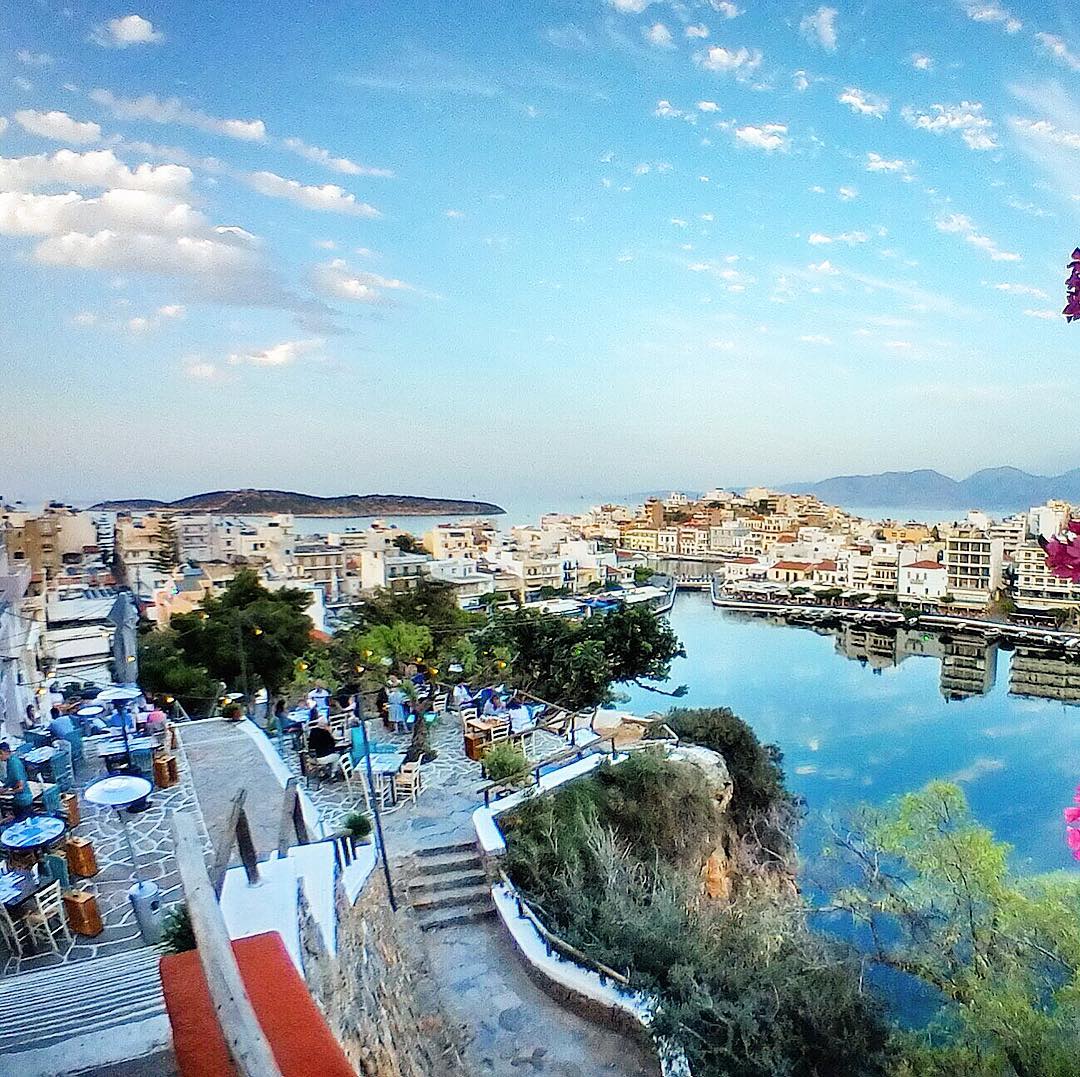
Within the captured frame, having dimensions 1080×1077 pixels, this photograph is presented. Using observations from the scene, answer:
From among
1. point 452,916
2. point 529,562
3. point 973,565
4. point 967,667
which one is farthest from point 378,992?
point 973,565

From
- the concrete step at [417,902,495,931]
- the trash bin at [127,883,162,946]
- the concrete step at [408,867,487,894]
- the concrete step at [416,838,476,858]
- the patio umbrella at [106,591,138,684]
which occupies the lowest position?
the concrete step at [417,902,495,931]

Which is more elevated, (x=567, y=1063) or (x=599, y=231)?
(x=599, y=231)

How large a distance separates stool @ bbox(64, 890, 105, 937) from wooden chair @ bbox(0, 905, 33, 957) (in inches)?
4.9

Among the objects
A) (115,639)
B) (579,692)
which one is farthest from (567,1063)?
(579,692)

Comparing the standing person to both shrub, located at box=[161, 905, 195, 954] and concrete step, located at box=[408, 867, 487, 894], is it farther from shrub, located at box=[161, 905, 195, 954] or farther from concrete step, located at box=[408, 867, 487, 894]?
concrete step, located at box=[408, 867, 487, 894]

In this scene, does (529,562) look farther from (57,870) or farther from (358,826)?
(57,870)

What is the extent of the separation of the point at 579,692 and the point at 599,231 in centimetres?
536

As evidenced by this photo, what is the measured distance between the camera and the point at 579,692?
871cm

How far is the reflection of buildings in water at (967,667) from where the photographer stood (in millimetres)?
18969

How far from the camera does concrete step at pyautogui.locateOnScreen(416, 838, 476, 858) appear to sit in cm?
358

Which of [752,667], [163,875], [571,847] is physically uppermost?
[163,875]

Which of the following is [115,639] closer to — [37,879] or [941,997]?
[37,879]

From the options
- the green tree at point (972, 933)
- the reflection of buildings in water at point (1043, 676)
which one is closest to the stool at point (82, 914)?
the green tree at point (972, 933)

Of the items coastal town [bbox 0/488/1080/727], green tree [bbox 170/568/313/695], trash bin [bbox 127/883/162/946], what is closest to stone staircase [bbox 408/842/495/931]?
trash bin [bbox 127/883/162/946]
